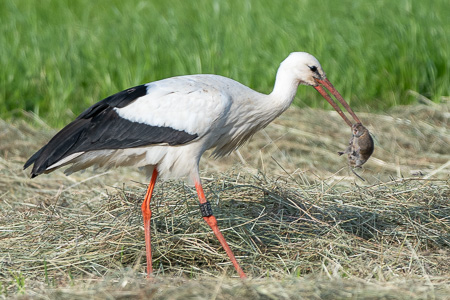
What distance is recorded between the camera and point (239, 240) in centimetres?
418

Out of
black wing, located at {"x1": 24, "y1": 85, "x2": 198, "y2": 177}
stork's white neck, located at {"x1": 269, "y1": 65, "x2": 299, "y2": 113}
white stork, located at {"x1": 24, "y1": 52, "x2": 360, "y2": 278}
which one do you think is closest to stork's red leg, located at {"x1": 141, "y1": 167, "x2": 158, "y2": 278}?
white stork, located at {"x1": 24, "y1": 52, "x2": 360, "y2": 278}

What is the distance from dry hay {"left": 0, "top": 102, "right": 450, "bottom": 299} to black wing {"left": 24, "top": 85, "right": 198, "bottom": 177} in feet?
1.64

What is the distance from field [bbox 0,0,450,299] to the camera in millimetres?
3662

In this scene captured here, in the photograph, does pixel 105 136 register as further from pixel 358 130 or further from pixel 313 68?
pixel 358 130

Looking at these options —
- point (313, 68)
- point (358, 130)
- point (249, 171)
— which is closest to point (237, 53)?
point (249, 171)

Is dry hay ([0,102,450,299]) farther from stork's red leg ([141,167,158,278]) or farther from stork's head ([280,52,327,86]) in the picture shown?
stork's head ([280,52,327,86])

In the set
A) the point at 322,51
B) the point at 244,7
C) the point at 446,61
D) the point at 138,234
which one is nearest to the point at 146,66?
the point at 322,51

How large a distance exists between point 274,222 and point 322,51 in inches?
167

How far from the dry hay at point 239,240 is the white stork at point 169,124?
22 centimetres

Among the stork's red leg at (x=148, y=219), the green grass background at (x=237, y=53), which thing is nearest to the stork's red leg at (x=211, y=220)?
the stork's red leg at (x=148, y=219)

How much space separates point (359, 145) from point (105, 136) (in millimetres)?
1533

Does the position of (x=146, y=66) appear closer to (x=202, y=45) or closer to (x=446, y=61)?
(x=202, y=45)

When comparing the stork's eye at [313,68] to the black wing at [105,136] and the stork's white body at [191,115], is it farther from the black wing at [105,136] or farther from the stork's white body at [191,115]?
the black wing at [105,136]

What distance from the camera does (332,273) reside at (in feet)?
11.7
